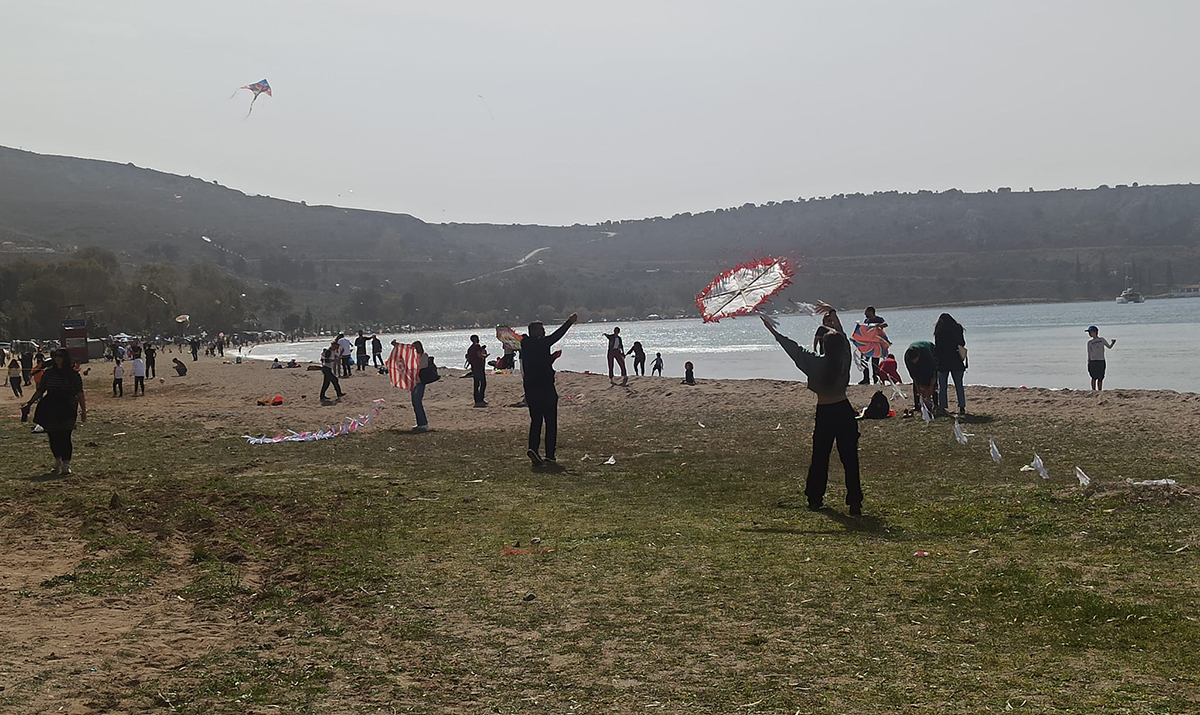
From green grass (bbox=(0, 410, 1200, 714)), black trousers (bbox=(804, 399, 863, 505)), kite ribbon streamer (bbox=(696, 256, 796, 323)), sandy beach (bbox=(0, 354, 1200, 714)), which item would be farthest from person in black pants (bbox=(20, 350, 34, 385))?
black trousers (bbox=(804, 399, 863, 505))

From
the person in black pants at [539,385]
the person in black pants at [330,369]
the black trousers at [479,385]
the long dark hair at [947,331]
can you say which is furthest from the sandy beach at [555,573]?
the person in black pants at [330,369]

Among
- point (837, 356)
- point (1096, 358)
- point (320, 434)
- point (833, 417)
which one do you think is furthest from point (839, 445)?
point (1096, 358)

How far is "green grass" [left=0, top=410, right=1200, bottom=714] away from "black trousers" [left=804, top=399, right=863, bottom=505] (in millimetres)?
323

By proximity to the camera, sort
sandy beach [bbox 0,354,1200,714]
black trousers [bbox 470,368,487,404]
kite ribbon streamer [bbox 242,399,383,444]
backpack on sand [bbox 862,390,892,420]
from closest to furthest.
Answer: sandy beach [bbox 0,354,1200,714] < backpack on sand [bbox 862,390,892,420] < kite ribbon streamer [bbox 242,399,383,444] < black trousers [bbox 470,368,487,404]

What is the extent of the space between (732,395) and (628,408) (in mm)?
3945

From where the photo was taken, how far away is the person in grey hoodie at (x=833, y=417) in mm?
9367

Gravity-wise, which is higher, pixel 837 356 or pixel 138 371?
pixel 837 356

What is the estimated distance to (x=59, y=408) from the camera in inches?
504

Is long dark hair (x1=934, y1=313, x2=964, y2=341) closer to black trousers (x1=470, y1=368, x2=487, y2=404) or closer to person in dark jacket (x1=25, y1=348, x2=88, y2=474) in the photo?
black trousers (x1=470, y1=368, x2=487, y2=404)

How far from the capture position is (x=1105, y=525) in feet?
27.1

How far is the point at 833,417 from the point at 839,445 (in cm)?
33

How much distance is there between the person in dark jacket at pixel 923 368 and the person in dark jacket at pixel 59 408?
13781 millimetres

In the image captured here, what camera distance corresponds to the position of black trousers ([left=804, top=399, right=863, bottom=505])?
369 inches

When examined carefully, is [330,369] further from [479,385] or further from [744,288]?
[744,288]
